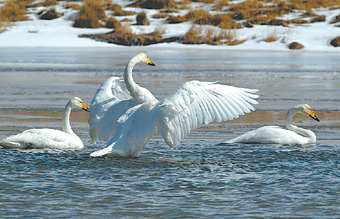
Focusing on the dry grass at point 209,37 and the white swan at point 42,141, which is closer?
the white swan at point 42,141

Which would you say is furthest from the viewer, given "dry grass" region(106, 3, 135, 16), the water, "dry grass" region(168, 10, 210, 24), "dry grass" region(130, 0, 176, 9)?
"dry grass" region(130, 0, 176, 9)

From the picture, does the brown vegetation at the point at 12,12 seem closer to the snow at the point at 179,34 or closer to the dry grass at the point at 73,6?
the snow at the point at 179,34

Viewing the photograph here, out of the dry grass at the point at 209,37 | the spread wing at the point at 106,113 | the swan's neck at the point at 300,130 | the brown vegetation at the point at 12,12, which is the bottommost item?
the dry grass at the point at 209,37

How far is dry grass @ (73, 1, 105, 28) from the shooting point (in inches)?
1540

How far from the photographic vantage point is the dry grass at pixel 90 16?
39125 mm

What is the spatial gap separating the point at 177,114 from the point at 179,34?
2868 cm

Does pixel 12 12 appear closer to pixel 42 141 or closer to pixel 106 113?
pixel 42 141

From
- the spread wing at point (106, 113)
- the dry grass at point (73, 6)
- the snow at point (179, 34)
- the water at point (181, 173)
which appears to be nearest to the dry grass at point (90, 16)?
the snow at point (179, 34)

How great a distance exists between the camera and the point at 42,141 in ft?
28.3

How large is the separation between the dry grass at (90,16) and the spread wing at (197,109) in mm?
32059

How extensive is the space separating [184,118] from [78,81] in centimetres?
988

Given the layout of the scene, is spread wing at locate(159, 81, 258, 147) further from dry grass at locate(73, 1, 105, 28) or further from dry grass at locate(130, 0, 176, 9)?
dry grass at locate(130, 0, 176, 9)

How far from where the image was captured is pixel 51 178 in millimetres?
6840

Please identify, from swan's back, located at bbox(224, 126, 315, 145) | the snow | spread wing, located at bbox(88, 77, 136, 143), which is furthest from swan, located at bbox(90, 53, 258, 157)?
the snow
